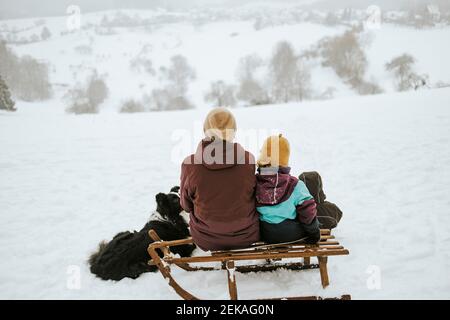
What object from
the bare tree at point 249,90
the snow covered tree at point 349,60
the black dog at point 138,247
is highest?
the snow covered tree at point 349,60

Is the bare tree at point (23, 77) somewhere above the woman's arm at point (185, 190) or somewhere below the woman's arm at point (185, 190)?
above

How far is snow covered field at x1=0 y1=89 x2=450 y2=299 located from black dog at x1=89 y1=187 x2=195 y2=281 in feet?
0.38

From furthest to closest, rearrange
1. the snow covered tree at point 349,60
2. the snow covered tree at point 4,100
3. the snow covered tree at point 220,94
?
the snow covered tree at point 220,94, the snow covered tree at point 349,60, the snow covered tree at point 4,100

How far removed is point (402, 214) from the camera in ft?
15.9

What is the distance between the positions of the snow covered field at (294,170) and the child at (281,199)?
2.13 feet

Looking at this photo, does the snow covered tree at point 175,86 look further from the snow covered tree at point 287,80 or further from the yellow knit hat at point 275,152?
the yellow knit hat at point 275,152

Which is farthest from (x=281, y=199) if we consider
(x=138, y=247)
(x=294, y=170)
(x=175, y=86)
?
(x=175, y=86)

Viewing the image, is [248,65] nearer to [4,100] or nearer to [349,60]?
[349,60]

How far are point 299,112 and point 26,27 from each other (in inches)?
3448

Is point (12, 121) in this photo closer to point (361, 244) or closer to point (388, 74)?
point (361, 244)

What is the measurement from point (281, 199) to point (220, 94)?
46145 mm

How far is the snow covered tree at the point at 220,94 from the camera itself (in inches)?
1766

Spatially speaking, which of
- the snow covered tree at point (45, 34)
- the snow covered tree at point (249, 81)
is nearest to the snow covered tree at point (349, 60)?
the snow covered tree at point (249, 81)
